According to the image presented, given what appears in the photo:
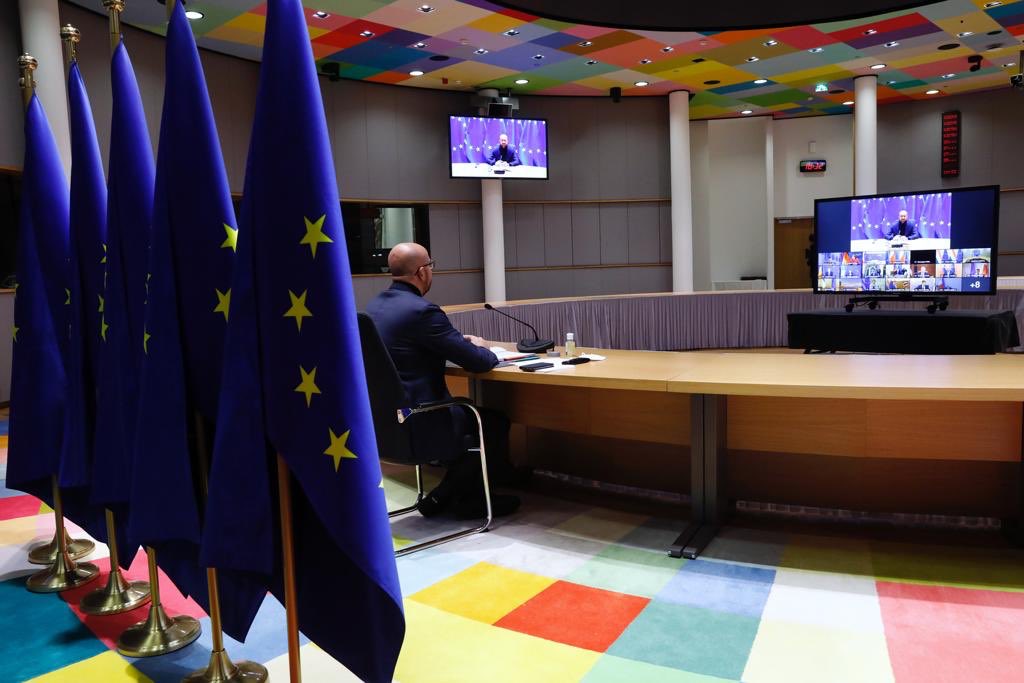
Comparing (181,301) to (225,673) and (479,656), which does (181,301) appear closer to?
(225,673)

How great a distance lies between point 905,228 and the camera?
5.86 m

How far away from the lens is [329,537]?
1.58m

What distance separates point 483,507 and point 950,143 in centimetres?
1132

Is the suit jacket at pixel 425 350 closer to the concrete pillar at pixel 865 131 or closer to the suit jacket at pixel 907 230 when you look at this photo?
the suit jacket at pixel 907 230

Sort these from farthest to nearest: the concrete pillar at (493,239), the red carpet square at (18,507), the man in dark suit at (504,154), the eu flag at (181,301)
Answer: the concrete pillar at (493,239) < the man in dark suit at (504,154) < the red carpet square at (18,507) < the eu flag at (181,301)

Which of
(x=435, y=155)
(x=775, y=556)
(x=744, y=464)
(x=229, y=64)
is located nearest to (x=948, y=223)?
(x=744, y=464)

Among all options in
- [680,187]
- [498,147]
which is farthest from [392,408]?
[680,187]

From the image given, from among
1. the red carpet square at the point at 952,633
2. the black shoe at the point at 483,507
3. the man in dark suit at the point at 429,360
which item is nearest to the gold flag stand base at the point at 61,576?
the man in dark suit at the point at 429,360

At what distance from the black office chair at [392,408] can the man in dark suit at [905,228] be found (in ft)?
14.2

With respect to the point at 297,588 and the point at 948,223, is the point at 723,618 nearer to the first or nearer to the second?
the point at 297,588

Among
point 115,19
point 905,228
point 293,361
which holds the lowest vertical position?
point 293,361

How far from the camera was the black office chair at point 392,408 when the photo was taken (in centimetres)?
280

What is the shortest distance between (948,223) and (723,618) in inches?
182

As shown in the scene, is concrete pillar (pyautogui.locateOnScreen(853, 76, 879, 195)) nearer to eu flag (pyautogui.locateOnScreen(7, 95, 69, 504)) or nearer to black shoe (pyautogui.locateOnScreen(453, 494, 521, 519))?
black shoe (pyautogui.locateOnScreen(453, 494, 521, 519))
